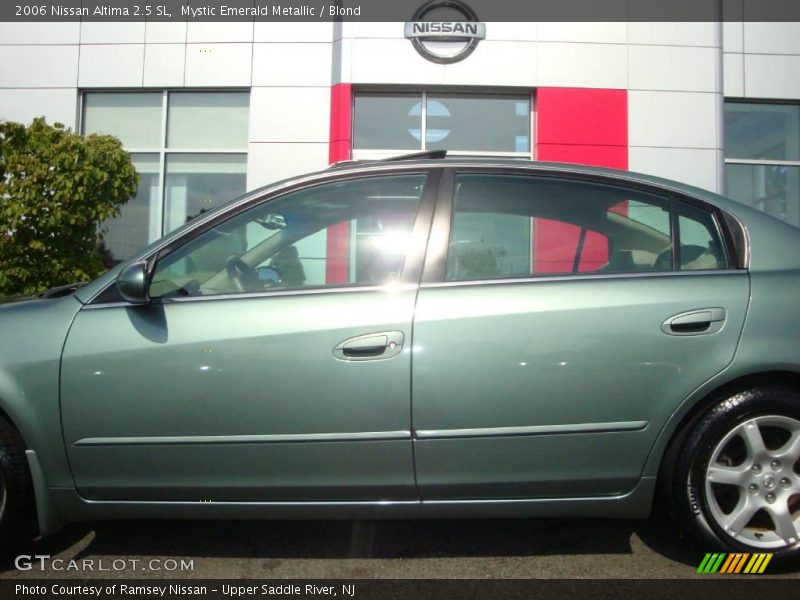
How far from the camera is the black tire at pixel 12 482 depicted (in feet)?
7.83

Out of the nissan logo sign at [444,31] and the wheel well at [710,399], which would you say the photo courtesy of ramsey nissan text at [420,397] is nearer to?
the wheel well at [710,399]

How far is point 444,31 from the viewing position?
27.7 ft

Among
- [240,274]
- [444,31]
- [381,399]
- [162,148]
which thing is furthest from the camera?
[162,148]

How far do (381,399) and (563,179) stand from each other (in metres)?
1.20

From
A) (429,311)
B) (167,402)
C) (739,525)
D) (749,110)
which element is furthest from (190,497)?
(749,110)

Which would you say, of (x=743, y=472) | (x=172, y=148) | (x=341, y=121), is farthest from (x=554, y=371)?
(x=172, y=148)

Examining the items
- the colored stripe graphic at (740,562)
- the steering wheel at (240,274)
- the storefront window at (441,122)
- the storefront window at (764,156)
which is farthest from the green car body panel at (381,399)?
the storefront window at (764,156)

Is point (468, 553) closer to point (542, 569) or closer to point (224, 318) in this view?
point (542, 569)

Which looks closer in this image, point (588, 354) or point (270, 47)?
point (588, 354)

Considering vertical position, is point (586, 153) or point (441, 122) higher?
point (441, 122)

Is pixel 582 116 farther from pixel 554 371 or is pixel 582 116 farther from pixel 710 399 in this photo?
pixel 554 371

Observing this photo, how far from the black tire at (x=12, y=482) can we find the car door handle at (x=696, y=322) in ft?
8.01

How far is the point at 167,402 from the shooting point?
2.36 m

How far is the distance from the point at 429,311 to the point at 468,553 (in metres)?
1.05
